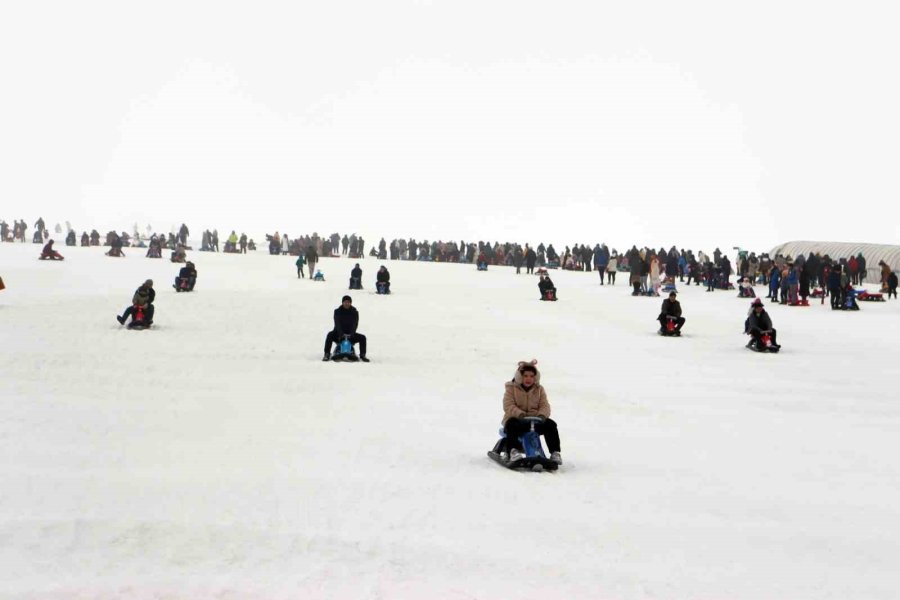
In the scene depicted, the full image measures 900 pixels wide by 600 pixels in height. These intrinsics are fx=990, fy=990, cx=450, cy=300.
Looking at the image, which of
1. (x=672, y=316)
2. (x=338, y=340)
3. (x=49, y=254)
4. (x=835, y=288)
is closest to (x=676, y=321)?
(x=672, y=316)

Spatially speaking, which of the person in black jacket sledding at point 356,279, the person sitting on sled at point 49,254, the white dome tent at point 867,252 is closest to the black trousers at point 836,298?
the white dome tent at point 867,252

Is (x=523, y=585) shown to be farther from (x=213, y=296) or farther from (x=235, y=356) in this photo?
(x=213, y=296)

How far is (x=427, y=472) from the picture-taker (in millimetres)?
9867

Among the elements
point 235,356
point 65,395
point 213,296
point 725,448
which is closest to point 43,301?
point 213,296

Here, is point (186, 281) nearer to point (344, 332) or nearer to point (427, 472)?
point (344, 332)

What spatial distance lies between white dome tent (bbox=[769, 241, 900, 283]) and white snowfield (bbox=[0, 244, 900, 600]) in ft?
103

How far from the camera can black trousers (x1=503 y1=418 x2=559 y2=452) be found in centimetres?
1020

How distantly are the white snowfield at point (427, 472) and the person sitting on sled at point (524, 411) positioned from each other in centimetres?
31

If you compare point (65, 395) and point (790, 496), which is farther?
point (65, 395)

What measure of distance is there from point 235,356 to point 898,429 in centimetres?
1175

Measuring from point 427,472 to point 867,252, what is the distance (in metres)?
49.5

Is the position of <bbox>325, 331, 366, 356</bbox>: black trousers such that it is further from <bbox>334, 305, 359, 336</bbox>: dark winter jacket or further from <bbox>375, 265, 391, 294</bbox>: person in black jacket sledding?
<bbox>375, 265, 391, 294</bbox>: person in black jacket sledding

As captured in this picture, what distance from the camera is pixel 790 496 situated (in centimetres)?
927

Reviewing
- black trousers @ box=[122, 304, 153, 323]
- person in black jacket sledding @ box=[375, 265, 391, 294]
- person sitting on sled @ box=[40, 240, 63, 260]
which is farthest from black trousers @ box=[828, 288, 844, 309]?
person sitting on sled @ box=[40, 240, 63, 260]
